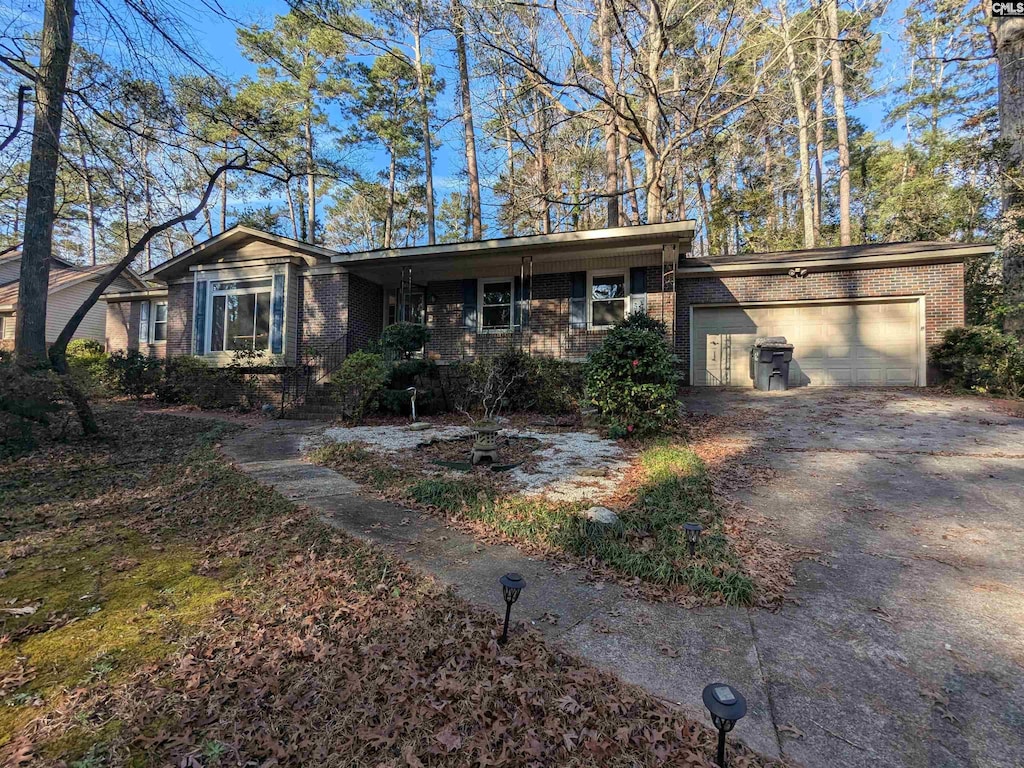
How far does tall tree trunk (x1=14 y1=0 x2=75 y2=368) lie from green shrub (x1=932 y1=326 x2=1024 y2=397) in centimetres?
1488

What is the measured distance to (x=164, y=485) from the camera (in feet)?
17.1

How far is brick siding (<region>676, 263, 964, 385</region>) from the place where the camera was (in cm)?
1003

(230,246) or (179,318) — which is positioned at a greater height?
(230,246)

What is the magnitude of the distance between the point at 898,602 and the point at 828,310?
33.5 feet

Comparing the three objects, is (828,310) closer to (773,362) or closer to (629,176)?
(773,362)

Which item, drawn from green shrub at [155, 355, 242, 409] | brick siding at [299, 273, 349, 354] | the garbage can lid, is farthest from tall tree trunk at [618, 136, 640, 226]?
green shrub at [155, 355, 242, 409]

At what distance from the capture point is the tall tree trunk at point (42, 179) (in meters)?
5.56

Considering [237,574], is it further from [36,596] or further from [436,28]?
[436,28]

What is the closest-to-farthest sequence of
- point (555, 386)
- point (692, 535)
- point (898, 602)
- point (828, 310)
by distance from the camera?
1. point (898, 602)
2. point (692, 535)
3. point (555, 386)
4. point (828, 310)

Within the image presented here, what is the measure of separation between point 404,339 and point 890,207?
1710cm

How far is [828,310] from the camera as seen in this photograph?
11.0m

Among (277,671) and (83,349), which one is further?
(83,349)

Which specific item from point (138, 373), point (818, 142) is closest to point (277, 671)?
point (138, 373)

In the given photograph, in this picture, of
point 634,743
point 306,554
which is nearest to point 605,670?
point 634,743
